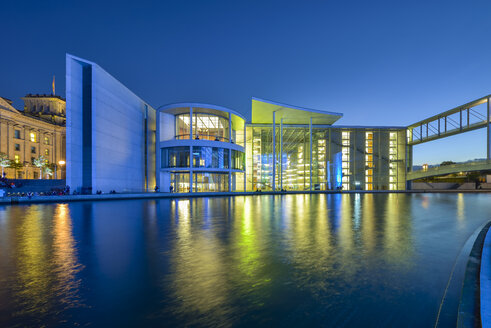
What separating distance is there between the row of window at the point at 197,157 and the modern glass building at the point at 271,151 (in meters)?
0.14

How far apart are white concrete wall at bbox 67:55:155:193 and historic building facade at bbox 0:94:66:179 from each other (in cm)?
1955

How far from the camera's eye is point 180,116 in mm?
38500

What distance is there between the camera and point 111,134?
30.0m

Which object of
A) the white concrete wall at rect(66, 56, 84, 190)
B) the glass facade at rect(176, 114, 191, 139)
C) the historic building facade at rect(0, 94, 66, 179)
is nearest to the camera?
the white concrete wall at rect(66, 56, 84, 190)

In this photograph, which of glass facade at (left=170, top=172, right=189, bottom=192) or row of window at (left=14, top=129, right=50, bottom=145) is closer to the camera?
glass facade at (left=170, top=172, right=189, bottom=192)

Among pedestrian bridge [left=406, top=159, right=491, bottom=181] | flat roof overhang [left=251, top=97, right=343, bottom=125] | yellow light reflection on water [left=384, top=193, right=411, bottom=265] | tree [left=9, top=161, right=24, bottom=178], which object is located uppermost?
flat roof overhang [left=251, top=97, right=343, bottom=125]

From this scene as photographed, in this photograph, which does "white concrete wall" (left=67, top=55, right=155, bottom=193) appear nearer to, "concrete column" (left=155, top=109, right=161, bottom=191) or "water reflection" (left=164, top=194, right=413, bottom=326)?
"concrete column" (left=155, top=109, right=161, bottom=191)

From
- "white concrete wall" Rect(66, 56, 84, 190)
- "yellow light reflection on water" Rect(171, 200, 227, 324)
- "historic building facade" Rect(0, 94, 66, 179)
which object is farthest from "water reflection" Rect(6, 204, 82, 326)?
"historic building facade" Rect(0, 94, 66, 179)

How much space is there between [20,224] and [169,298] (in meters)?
10.0

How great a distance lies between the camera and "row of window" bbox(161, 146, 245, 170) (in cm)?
3558

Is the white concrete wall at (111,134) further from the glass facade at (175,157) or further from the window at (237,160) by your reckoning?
the window at (237,160)

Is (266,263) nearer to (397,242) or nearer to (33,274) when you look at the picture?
(397,242)

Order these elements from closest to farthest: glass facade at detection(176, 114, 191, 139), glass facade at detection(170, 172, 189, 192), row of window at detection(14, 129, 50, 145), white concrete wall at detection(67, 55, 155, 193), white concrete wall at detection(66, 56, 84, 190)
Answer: white concrete wall at detection(66, 56, 84, 190) < white concrete wall at detection(67, 55, 155, 193) < glass facade at detection(170, 172, 189, 192) < glass facade at detection(176, 114, 191, 139) < row of window at detection(14, 129, 50, 145)

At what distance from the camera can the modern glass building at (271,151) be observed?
3650 cm
